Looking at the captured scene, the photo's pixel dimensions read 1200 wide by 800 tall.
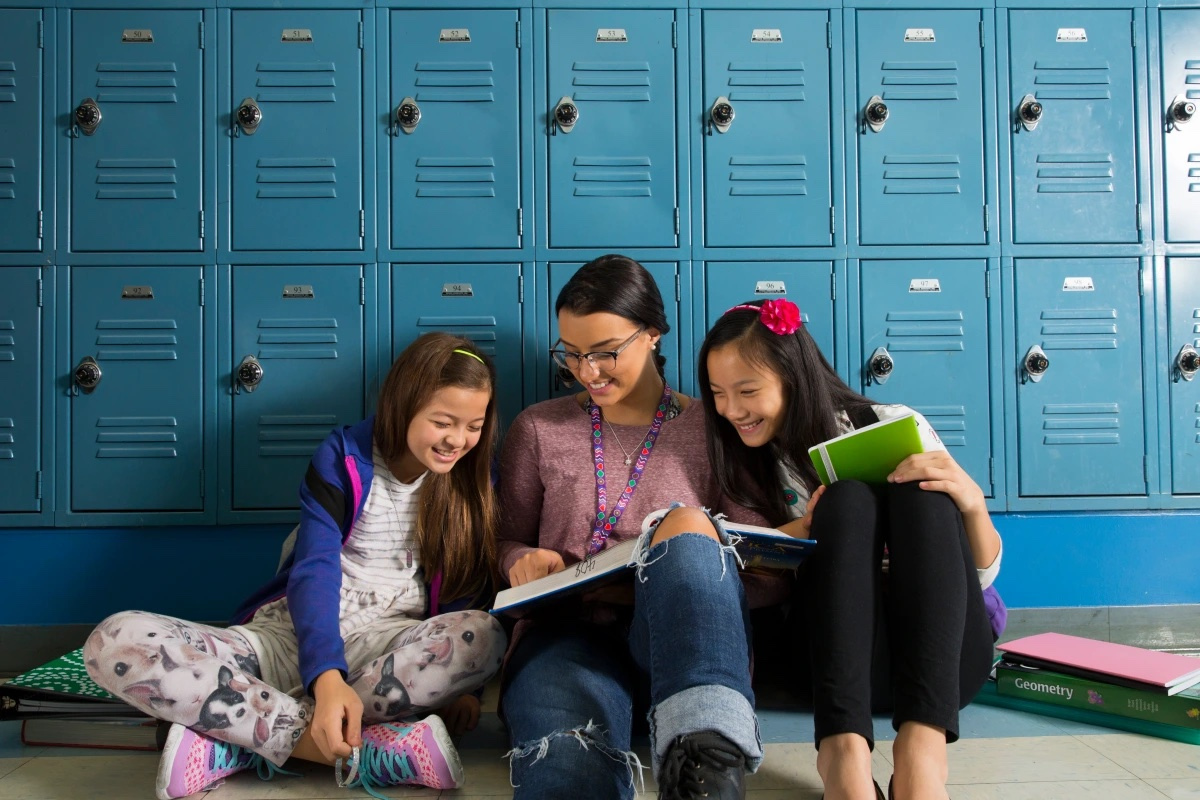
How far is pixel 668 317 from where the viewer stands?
91.4 inches

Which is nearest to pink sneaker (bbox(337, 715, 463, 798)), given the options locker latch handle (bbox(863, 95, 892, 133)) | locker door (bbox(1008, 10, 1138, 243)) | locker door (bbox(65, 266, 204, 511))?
locker door (bbox(65, 266, 204, 511))

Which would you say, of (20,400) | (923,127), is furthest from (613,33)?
(20,400)

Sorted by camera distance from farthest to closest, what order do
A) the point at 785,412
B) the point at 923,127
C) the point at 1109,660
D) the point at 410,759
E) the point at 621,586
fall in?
1. the point at 923,127
2. the point at 1109,660
3. the point at 785,412
4. the point at 621,586
5. the point at 410,759

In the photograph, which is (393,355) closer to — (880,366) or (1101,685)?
(880,366)

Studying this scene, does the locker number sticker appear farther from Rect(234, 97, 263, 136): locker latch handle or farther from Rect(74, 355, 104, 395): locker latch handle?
Rect(74, 355, 104, 395): locker latch handle

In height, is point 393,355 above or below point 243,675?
above

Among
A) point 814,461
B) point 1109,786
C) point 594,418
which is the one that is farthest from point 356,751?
point 1109,786

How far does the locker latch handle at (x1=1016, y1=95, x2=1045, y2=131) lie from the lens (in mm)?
2351

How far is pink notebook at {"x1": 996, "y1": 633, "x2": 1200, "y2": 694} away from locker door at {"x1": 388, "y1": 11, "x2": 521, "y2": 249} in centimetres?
159

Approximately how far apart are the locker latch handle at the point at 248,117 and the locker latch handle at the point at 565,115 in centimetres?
77

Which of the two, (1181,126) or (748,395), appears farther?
(1181,126)

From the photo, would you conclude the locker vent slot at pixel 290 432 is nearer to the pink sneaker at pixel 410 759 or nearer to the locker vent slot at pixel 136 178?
the locker vent slot at pixel 136 178

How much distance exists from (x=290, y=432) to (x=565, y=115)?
3.64 feet

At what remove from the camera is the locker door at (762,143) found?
2328 mm
